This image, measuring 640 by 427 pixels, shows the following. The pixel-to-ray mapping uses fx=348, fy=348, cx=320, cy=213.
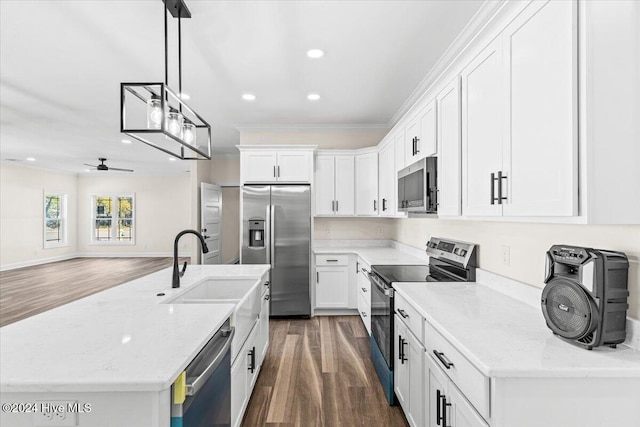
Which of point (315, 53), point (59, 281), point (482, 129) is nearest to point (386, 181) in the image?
point (315, 53)

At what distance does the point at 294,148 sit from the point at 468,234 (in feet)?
9.08

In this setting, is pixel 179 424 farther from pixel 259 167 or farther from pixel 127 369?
pixel 259 167

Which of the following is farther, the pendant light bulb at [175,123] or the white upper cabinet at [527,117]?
the pendant light bulb at [175,123]

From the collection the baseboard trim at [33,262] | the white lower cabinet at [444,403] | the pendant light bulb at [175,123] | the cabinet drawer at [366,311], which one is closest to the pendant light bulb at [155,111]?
the pendant light bulb at [175,123]

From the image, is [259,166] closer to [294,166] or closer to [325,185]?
[294,166]

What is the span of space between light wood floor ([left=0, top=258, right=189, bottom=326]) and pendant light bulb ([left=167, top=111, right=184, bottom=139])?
14.1 feet

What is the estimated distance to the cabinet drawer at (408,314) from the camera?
6.44 feet

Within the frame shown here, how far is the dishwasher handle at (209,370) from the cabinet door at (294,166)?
319 cm

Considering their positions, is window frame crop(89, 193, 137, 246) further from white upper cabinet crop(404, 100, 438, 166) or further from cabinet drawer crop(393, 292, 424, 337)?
cabinet drawer crop(393, 292, 424, 337)

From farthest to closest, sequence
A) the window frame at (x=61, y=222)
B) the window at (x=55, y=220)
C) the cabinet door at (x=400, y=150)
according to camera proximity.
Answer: the window at (x=55, y=220) < the window frame at (x=61, y=222) < the cabinet door at (x=400, y=150)

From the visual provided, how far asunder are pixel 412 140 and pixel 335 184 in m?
2.04

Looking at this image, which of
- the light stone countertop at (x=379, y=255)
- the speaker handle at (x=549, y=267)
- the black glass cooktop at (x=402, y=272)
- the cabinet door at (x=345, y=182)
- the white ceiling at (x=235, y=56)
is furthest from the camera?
the cabinet door at (x=345, y=182)

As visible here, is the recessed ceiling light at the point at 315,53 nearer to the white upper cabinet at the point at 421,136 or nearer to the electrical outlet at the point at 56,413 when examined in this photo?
the white upper cabinet at the point at 421,136

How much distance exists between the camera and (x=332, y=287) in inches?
189
